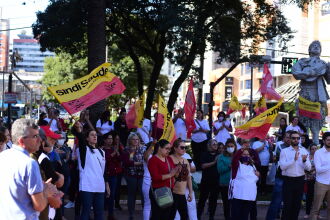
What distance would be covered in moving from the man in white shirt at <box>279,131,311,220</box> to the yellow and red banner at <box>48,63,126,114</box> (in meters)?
3.19

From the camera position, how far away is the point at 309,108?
14055 millimetres

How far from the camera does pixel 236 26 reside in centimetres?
2044

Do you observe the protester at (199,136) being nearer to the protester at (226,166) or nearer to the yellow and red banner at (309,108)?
the yellow and red banner at (309,108)

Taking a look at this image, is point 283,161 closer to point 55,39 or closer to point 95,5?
point 95,5

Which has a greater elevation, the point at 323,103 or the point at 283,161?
the point at 323,103

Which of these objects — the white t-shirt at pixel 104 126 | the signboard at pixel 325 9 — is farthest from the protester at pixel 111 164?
the signboard at pixel 325 9

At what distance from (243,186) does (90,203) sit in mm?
2538

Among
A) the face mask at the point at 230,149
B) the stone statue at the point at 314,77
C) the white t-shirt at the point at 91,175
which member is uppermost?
the stone statue at the point at 314,77

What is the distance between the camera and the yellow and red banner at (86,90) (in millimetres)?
9891

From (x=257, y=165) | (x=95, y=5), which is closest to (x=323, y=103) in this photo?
(x=257, y=165)

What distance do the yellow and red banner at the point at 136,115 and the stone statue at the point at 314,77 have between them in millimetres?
3711

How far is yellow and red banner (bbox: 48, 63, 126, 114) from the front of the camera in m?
9.89

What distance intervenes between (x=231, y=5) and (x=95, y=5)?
6937 millimetres

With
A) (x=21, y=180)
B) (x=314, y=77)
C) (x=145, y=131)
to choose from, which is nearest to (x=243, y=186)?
(x=314, y=77)
